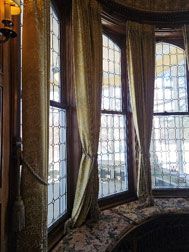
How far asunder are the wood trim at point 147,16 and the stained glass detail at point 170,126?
0.45m

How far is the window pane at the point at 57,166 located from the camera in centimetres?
243

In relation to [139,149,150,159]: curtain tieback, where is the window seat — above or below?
below

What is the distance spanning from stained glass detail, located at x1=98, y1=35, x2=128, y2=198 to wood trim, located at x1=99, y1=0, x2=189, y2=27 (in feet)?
1.11

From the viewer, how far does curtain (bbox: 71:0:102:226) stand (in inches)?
101

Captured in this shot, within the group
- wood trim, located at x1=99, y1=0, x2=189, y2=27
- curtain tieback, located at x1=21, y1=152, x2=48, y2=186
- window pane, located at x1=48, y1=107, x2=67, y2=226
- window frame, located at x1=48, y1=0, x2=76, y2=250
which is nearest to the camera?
curtain tieback, located at x1=21, y1=152, x2=48, y2=186

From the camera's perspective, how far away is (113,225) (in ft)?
8.83

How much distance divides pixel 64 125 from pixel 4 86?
4.21 feet

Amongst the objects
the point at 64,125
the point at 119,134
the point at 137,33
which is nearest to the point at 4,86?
the point at 64,125

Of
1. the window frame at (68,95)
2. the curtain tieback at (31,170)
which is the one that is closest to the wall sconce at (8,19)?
the curtain tieback at (31,170)

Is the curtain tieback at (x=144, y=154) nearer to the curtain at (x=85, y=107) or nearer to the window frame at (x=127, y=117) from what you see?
the window frame at (x=127, y=117)

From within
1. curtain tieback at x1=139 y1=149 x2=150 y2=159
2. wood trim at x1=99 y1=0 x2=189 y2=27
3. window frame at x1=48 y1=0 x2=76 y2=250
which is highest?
wood trim at x1=99 y1=0 x2=189 y2=27

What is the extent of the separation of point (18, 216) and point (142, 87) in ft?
8.16

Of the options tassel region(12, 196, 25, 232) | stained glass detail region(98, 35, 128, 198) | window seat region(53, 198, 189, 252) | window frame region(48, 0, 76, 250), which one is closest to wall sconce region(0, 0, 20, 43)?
tassel region(12, 196, 25, 232)

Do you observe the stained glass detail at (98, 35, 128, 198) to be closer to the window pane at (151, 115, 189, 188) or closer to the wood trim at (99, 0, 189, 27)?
the wood trim at (99, 0, 189, 27)
